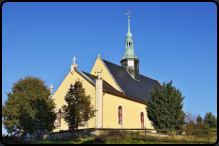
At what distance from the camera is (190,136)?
1683 cm

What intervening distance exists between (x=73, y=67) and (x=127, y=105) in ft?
23.8

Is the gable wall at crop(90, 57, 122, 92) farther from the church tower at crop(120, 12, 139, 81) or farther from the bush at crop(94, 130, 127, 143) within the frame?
the bush at crop(94, 130, 127, 143)

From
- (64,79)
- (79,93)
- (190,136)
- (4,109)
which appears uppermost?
(64,79)

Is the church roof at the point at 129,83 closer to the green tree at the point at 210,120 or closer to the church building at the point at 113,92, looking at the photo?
the church building at the point at 113,92

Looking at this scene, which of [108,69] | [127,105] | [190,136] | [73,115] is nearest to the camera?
[190,136]

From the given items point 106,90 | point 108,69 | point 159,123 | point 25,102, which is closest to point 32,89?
point 25,102

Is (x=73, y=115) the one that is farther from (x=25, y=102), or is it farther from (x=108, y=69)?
(x=108, y=69)

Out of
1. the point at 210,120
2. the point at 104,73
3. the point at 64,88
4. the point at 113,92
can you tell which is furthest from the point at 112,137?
the point at 210,120

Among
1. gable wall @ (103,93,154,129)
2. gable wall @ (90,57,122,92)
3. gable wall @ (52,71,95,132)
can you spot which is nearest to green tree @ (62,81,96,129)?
gable wall @ (103,93,154,129)

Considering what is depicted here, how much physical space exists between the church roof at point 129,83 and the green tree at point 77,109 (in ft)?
22.5

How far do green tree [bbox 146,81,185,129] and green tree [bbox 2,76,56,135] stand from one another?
32.9 ft

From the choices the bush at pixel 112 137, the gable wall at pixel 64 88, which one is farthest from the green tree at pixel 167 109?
the bush at pixel 112 137

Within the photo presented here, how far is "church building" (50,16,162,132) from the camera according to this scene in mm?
23859

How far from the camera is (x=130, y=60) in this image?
113 ft
